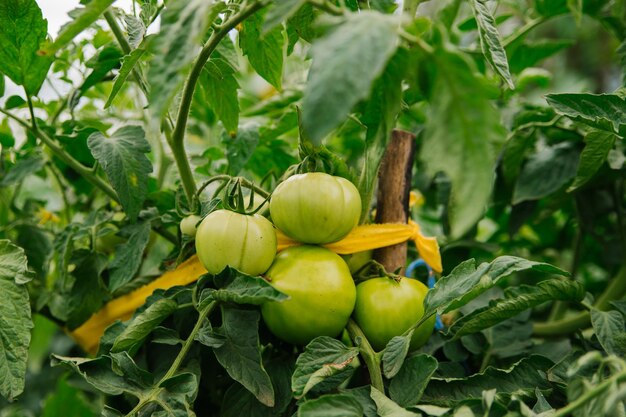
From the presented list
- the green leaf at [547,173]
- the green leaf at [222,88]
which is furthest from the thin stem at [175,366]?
the green leaf at [547,173]

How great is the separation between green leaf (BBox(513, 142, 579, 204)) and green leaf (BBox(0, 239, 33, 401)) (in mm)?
594

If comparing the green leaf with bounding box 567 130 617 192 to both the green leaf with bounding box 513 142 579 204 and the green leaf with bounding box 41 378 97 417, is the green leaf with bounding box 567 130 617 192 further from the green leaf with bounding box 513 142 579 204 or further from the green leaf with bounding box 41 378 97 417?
the green leaf with bounding box 41 378 97 417

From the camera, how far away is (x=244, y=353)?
48 cm

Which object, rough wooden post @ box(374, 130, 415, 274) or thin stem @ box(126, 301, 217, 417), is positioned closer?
thin stem @ box(126, 301, 217, 417)

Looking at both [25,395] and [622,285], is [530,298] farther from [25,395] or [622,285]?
[25,395]

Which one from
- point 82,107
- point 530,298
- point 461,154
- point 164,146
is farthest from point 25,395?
point 461,154

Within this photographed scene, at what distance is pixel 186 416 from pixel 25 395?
0.93 meters

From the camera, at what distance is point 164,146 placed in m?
0.76

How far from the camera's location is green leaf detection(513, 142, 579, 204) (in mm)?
744

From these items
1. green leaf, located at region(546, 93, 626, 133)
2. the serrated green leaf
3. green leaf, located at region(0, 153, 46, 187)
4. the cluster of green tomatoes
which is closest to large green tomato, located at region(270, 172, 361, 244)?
the cluster of green tomatoes

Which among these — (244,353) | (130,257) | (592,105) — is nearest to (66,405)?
(130,257)

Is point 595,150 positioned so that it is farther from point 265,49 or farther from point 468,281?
point 265,49

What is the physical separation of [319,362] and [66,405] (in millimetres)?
484

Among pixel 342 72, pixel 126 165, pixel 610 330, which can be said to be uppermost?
pixel 342 72
